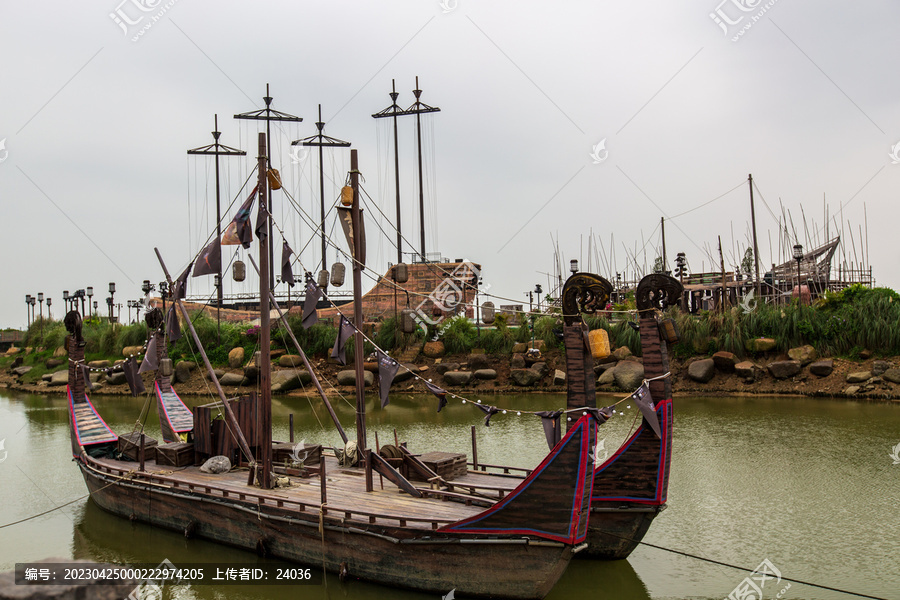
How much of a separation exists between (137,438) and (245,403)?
3.83 meters

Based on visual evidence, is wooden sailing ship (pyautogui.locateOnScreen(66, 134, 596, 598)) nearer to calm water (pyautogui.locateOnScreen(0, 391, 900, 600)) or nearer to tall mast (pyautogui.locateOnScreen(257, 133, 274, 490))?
tall mast (pyautogui.locateOnScreen(257, 133, 274, 490))

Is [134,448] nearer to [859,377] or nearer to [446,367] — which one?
[446,367]

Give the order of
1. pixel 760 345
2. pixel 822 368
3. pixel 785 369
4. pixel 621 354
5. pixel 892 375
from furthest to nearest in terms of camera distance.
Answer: pixel 621 354 → pixel 760 345 → pixel 785 369 → pixel 822 368 → pixel 892 375

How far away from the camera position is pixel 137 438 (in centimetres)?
1562

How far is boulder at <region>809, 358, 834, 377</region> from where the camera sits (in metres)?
27.4

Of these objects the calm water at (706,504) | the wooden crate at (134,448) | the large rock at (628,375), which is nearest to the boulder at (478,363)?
the large rock at (628,375)

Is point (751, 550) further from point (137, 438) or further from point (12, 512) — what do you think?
point (12, 512)

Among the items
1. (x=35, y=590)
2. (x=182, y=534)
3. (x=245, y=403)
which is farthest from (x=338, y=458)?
(x=35, y=590)

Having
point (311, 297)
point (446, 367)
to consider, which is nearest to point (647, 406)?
point (311, 297)

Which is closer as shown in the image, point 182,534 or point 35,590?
point 35,590

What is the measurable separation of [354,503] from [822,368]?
2329 centimetres

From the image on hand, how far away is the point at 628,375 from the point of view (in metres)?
28.8

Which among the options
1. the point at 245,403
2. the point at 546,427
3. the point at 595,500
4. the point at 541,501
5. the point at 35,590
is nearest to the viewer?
the point at 35,590

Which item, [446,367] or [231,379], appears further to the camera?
[231,379]
